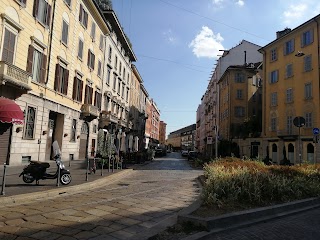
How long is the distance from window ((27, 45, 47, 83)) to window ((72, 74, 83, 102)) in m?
5.42

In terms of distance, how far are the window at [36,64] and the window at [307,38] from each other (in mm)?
26693

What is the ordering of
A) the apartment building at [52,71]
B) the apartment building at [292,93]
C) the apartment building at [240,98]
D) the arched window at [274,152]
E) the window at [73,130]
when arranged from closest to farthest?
the apartment building at [52,71], the window at [73,130], the apartment building at [292,93], the arched window at [274,152], the apartment building at [240,98]

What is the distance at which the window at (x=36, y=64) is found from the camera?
17.2 metres

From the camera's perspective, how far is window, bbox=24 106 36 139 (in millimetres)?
17406

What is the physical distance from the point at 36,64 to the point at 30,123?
3574 millimetres

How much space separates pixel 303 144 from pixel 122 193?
2652 centimetres

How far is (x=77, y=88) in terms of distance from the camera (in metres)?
25.3

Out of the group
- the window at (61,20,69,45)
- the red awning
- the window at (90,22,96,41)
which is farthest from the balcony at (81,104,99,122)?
the red awning

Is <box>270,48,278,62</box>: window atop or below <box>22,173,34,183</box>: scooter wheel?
atop

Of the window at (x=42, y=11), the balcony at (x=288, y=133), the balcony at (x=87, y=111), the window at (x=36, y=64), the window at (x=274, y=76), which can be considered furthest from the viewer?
the window at (x=274, y=76)

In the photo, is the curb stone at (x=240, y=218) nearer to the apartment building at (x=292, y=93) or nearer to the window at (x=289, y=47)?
the apartment building at (x=292, y=93)

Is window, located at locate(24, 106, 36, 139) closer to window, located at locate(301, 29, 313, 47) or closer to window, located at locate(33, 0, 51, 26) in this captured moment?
window, located at locate(33, 0, 51, 26)

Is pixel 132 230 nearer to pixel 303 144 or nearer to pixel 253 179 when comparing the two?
pixel 253 179

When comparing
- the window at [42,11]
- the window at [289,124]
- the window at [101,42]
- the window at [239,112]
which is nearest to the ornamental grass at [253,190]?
the window at [42,11]
